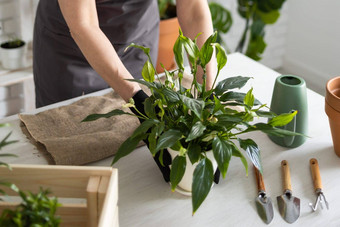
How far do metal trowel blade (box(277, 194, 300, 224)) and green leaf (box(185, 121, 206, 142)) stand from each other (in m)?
0.28

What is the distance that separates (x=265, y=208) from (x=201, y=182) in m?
0.22

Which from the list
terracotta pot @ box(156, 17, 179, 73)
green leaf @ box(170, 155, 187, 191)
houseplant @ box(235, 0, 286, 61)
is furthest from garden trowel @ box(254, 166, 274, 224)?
houseplant @ box(235, 0, 286, 61)

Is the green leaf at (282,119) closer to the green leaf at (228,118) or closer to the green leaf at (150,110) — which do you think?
the green leaf at (228,118)

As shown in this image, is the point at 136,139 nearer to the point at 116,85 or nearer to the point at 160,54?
the point at 116,85

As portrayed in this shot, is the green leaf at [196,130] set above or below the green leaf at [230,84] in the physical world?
below

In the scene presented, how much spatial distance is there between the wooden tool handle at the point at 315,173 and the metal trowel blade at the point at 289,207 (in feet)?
0.24

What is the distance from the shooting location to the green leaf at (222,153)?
3.04 ft

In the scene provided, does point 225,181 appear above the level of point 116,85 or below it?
below

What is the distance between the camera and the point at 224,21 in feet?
9.86

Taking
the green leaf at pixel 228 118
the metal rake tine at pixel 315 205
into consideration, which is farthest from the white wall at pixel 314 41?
the green leaf at pixel 228 118

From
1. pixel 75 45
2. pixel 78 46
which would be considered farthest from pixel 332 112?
pixel 75 45

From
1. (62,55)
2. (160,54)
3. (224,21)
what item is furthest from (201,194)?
(224,21)

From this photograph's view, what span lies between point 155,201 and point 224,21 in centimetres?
209

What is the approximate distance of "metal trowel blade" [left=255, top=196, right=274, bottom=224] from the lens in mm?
1050
